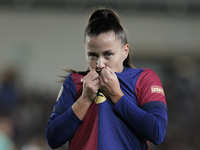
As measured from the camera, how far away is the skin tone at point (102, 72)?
2.93 ft

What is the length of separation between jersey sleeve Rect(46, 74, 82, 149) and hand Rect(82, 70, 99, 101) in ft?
0.23

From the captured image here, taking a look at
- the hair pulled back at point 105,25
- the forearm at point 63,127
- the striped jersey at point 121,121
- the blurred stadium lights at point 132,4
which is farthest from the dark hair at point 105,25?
the blurred stadium lights at point 132,4

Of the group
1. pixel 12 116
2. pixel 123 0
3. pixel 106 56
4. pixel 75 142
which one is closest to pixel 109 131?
pixel 75 142

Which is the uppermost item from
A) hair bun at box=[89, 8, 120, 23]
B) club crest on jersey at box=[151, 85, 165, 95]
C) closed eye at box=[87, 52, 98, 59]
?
hair bun at box=[89, 8, 120, 23]

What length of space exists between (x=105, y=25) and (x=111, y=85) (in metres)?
0.21

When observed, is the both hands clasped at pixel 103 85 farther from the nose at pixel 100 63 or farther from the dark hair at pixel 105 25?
the dark hair at pixel 105 25

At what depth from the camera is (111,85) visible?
2.92 feet

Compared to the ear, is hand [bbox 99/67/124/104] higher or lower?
lower

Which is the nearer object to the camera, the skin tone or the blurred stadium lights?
the skin tone

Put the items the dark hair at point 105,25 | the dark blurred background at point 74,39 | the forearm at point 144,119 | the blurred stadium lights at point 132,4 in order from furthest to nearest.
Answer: the blurred stadium lights at point 132,4, the dark blurred background at point 74,39, the dark hair at point 105,25, the forearm at point 144,119

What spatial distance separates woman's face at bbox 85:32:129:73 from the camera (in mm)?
913

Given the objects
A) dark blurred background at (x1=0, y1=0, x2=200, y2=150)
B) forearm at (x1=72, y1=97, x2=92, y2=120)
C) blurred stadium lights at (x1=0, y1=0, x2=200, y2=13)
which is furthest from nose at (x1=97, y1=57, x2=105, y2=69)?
blurred stadium lights at (x1=0, y1=0, x2=200, y2=13)

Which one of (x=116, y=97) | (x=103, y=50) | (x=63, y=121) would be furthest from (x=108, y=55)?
(x=63, y=121)

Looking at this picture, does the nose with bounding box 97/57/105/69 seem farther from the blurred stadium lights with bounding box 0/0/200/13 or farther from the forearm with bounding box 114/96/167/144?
the blurred stadium lights with bounding box 0/0/200/13
